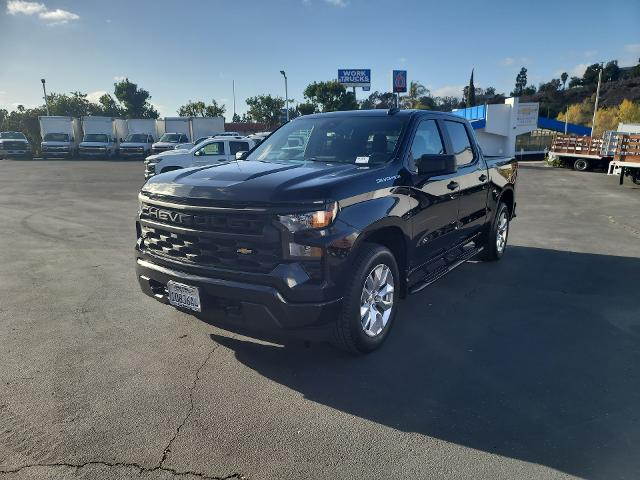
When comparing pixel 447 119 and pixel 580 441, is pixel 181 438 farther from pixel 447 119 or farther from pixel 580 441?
pixel 447 119

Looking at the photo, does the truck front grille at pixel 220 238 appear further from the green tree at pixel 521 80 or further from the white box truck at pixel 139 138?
the green tree at pixel 521 80

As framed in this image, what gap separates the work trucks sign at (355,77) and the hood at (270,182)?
41.6m

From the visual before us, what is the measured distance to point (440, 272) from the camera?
4.80 m

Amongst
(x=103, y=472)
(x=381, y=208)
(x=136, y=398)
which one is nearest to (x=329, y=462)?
(x=103, y=472)

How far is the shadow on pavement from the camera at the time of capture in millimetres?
2852

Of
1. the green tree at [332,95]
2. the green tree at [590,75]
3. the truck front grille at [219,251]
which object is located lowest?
the truck front grille at [219,251]

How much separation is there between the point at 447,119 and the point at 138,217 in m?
3.40

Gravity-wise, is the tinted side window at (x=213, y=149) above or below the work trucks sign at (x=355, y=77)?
below

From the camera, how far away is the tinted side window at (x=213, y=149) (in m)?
15.7

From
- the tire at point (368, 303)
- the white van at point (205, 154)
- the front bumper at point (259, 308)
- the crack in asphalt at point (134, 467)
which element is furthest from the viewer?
the white van at point (205, 154)

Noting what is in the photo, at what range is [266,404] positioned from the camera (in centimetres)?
323

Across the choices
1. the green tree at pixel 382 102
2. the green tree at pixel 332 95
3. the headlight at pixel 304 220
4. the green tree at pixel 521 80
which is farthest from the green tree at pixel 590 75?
the headlight at pixel 304 220

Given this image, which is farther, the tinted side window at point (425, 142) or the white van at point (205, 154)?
the white van at point (205, 154)

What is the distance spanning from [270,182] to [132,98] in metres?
79.2
